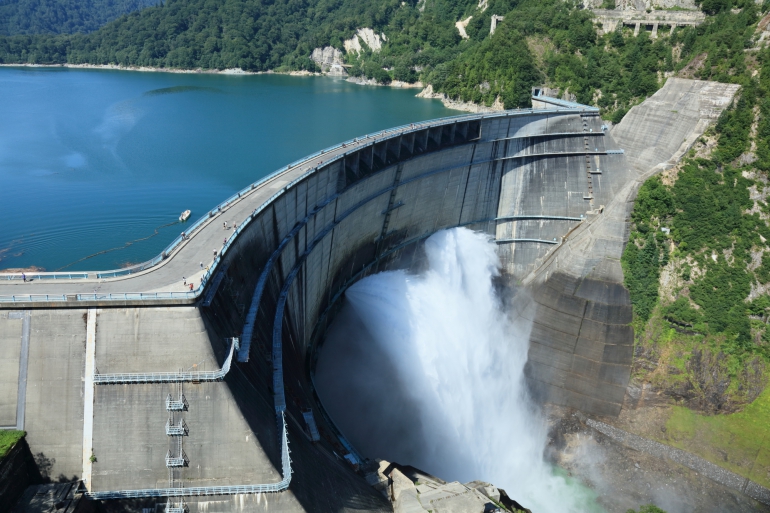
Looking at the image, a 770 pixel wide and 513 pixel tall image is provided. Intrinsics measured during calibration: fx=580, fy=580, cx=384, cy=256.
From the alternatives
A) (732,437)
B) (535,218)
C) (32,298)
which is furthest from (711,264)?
(32,298)

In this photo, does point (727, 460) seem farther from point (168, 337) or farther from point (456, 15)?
point (456, 15)

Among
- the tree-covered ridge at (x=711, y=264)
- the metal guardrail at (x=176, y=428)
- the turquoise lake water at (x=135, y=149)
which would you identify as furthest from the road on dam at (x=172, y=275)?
the tree-covered ridge at (x=711, y=264)

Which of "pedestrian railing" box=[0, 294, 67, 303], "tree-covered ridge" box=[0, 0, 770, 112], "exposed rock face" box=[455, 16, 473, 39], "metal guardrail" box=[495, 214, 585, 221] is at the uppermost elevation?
"exposed rock face" box=[455, 16, 473, 39]

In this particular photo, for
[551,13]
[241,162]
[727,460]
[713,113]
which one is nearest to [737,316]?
[727,460]

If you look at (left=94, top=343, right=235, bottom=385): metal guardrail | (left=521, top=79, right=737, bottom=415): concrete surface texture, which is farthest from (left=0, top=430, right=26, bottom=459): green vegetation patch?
(left=521, top=79, right=737, bottom=415): concrete surface texture

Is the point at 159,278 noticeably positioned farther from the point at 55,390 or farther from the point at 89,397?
the point at 55,390

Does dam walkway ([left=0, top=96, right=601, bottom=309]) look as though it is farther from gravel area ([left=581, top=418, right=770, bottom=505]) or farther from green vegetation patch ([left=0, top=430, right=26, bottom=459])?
gravel area ([left=581, top=418, right=770, bottom=505])

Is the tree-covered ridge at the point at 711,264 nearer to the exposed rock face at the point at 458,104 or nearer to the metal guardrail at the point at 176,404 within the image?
the metal guardrail at the point at 176,404
